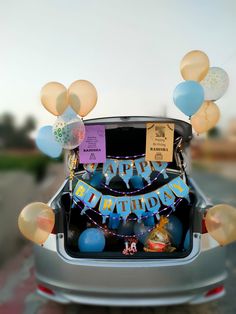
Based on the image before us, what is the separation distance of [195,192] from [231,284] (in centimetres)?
100

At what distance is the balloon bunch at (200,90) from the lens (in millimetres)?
2750

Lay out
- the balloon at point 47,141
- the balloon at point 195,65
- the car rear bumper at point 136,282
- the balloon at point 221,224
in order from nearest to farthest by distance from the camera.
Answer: the car rear bumper at point 136,282 → the balloon at point 221,224 → the balloon at point 195,65 → the balloon at point 47,141

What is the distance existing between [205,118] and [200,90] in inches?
14.4

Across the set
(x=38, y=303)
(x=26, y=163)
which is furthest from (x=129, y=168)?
(x=26, y=163)

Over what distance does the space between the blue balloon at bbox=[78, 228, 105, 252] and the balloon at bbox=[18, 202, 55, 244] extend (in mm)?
325

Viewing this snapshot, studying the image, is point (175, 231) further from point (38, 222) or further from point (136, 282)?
point (38, 222)

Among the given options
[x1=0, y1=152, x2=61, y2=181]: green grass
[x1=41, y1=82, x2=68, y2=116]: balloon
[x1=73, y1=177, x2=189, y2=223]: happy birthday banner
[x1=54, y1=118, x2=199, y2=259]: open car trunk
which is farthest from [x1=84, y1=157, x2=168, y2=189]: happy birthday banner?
[x1=0, y1=152, x2=61, y2=181]: green grass

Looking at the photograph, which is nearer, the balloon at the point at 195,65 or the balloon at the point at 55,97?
the balloon at the point at 55,97

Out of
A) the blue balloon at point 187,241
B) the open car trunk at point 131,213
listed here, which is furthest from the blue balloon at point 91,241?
the blue balloon at point 187,241

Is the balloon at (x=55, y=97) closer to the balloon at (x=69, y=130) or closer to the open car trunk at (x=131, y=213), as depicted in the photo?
the balloon at (x=69, y=130)

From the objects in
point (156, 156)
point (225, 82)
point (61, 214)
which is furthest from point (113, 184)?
point (225, 82)

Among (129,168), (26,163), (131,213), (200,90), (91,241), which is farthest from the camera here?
(26,163)

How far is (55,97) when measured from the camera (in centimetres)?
280

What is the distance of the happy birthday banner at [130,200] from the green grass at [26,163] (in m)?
11.1
